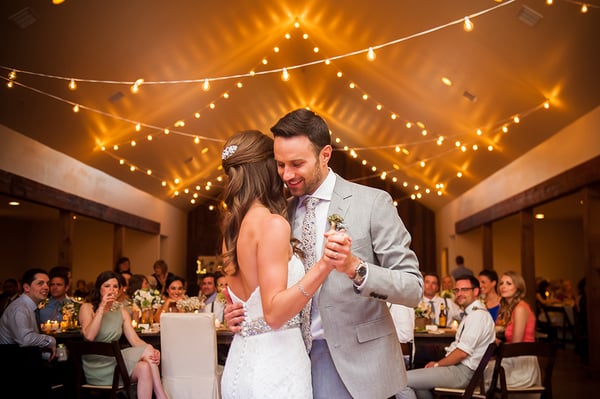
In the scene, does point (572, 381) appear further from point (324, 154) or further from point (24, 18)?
point (324, 154)

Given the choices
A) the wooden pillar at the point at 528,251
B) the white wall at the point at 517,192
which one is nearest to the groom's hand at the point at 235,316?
the white wall at the point at 517,192

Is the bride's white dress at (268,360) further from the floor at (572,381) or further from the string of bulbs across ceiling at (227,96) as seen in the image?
the floor at (572,381)

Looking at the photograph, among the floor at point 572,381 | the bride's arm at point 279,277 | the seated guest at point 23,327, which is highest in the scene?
the bride's arm at point 279,277

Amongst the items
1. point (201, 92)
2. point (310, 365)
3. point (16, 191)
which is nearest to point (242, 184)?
point (310, 365)

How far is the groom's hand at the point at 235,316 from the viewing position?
203 centimetres

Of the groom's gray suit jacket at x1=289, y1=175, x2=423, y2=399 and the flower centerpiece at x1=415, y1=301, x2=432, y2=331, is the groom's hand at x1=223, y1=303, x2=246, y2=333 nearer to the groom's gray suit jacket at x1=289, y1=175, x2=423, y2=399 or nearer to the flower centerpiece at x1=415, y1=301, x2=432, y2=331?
the groom's gray suit jacket at x1=289, y1=175, x2=423, y2=399

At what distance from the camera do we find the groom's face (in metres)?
2.03

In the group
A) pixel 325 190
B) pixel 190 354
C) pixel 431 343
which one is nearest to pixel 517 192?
pixel 431 343

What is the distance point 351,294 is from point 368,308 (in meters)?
0.07

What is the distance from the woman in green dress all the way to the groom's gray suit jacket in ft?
11.9

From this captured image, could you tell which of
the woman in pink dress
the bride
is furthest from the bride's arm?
the woman in pink dress

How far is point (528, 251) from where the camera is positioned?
10.8m

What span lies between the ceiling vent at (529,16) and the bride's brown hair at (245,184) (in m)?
5.34

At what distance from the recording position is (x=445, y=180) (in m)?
15.2
